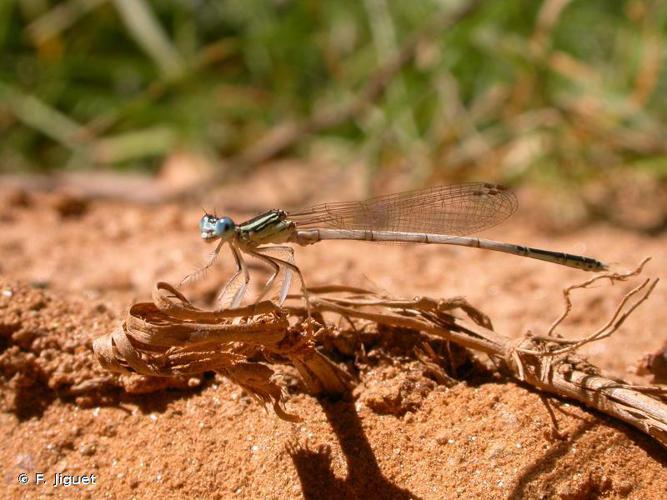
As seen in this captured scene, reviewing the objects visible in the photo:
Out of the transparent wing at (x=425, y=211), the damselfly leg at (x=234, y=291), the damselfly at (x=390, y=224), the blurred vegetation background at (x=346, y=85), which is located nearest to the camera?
the damselfly leg at (x=234, y=291)

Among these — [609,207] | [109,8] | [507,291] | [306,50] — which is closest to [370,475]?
[507,291]

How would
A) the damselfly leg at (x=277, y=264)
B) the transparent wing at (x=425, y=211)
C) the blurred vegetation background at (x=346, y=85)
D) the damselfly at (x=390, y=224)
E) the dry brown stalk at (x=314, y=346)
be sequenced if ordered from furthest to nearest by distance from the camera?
the blurred vegetation background at (x=346, y=85)
the transparent wing at (x=425, y=211)
the damselfly at (x=390, y=224)
the damselfly leg at (x=277, y=264)
the dry brown stalk at (x=314, y=346)

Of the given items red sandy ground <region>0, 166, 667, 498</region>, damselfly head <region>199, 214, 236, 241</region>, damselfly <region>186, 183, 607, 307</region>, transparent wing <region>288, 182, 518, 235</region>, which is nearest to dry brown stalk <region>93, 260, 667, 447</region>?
red sandy ground <region>0, 166, 667, 498</region>

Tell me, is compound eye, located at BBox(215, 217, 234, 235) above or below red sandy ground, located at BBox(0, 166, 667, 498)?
above

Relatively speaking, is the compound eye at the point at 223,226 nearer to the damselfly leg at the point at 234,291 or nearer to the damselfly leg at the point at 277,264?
→ the damselfly leg at the point at 277,264

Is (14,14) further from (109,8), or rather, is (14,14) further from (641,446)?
(641,446)

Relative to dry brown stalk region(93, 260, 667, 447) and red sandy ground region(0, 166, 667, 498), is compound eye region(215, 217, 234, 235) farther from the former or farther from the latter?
dry brown stalk region(93, 260, 667, 447)

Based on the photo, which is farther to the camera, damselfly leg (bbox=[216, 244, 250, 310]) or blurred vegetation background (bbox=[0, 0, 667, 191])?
blurred vegetation background (bbox=[0, 0, 667, 191])

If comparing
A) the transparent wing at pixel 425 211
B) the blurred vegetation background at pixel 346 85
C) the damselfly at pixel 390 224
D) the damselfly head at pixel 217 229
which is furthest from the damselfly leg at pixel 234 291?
the blurred vegetation background at pixel 346 85
